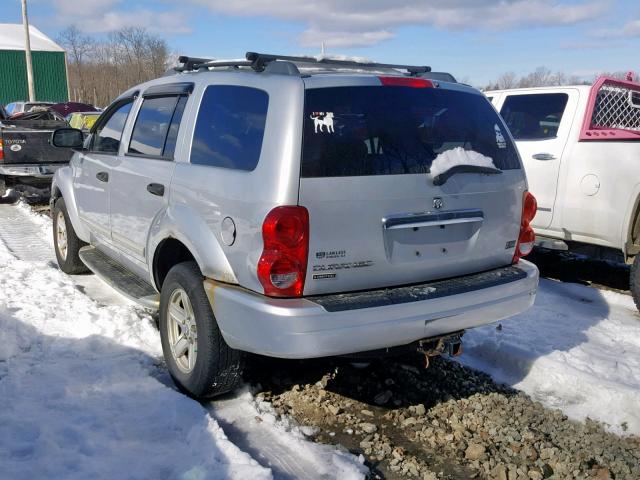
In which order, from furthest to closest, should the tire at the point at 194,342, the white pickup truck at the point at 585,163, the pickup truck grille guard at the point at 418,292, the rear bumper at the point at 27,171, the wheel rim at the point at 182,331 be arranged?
1. the rear bumper at the point at 27,171
2. the white pickup truck at the point at 585,163
3. the wheel rim at the point at 182,331
4. the tire at the point at 194,342
5. the pickup truck grille guard at the point at 418,292

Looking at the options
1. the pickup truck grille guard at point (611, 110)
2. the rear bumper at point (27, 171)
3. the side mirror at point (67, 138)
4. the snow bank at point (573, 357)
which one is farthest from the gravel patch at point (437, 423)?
the rear bumper at point (27, 171)

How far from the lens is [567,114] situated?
6.51 m

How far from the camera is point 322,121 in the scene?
3.15 meters

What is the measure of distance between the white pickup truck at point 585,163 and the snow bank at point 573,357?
0.52m

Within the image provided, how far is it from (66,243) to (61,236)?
0.78 ft

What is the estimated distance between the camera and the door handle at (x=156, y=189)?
3.93 m

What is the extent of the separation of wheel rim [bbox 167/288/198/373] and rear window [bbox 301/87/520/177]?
123 cm

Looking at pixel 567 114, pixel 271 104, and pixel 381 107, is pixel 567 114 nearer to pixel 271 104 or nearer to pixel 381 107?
pixel 381 107

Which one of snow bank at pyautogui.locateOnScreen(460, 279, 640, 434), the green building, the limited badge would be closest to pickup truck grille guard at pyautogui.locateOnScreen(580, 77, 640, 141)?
snow bank at pyautogui.locateOnScreen(460, 279, 640, 434)

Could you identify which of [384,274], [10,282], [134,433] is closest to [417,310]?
[384,274]

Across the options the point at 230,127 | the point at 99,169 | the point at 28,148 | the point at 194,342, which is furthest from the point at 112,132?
the point at 28,148

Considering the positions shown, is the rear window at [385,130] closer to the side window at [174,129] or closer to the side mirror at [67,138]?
the side window at [174,129]

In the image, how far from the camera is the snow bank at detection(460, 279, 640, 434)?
3828 mm

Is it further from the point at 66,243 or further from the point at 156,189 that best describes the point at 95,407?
the point at 66,243
